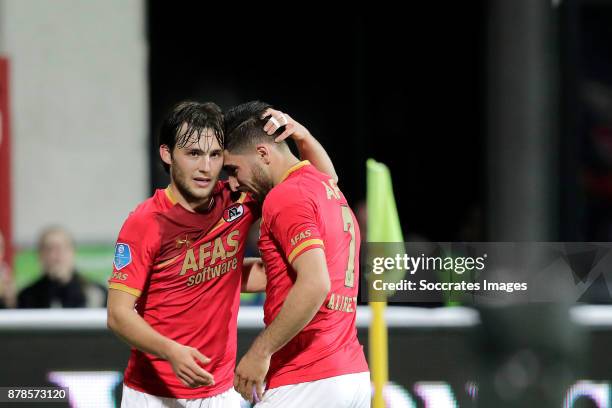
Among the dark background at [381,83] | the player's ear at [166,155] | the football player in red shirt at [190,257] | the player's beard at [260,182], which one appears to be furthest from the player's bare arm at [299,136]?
the dark background at [381,83]

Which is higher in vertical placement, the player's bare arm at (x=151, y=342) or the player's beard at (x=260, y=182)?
the player's beard at (x=260, y=182)

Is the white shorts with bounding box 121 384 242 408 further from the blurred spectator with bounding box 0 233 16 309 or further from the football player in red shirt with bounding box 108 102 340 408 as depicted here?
the blurred spectator with bounding box 0 233 16 309

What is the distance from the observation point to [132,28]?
8562 mm

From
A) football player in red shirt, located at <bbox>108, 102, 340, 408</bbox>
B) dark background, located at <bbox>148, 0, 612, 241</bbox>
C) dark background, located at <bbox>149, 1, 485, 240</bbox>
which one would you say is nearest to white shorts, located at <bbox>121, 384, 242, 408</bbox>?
football player in red shirt, located at <bbox>108, 102, 340, 408</bbox>

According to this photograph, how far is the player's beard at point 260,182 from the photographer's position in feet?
11.8

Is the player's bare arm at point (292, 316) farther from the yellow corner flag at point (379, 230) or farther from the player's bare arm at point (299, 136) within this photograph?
the yellow corner flag at point (379, 230)

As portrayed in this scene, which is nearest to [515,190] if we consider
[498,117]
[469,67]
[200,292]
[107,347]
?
[498,117]

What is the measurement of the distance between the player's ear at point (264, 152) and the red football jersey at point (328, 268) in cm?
10

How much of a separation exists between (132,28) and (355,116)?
2.12 metres

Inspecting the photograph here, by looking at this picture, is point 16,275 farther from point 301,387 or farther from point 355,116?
point 301,387

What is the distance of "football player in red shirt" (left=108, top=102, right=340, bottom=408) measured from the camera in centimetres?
387

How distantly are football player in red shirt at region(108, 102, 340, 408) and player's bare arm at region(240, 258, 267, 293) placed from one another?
0.11 meters

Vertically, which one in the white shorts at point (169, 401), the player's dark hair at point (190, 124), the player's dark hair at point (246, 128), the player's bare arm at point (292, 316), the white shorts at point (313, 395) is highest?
the player's dark hair at point (190, 124)

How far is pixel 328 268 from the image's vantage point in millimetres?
3520
